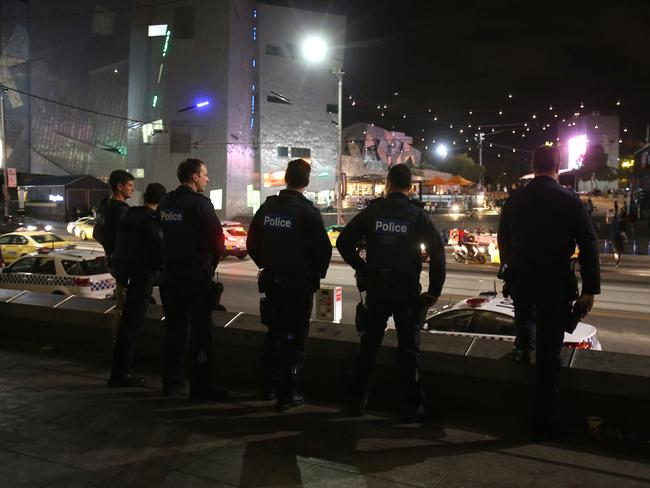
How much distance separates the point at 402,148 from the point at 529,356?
60.9 m

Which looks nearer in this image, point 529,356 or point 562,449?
point 562,449

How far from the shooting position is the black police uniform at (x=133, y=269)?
4.98 meters

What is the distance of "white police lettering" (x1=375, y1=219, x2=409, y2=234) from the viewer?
4.09m

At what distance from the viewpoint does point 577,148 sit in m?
64.6

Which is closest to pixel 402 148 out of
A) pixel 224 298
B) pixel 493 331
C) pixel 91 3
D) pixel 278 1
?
pixel 278 1

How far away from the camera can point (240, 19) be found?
42.3 meters

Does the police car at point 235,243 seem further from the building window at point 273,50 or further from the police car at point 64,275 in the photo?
the building window at point 273,50

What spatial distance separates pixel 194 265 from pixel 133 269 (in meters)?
0.79

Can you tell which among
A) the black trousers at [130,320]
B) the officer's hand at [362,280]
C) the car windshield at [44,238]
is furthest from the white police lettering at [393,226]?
the car windshield at [44,238]

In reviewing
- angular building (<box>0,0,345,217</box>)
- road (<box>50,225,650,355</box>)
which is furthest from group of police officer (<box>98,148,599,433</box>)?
angular building (<box>0,0,345,217</box>)

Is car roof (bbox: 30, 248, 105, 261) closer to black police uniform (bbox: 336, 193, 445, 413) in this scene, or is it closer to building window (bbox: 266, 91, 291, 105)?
black police uniform (bbox: 336, 193, 445, 413)

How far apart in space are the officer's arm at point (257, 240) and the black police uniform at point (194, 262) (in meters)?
0.24

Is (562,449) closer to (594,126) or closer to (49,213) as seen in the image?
(49,213)

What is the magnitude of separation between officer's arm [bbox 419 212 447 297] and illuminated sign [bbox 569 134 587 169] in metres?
66.9
